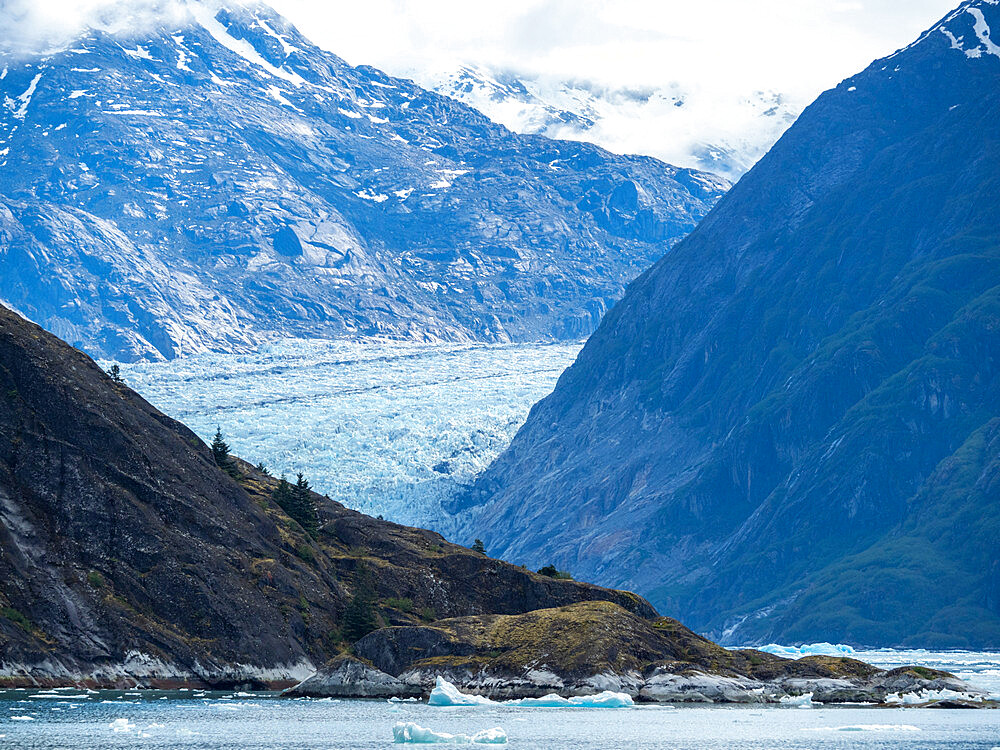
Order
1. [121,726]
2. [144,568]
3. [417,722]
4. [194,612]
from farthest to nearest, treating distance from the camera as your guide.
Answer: [144,568], [194,612], [417,722], [121,726]

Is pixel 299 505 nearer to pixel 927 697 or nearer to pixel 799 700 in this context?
pixel 799 700

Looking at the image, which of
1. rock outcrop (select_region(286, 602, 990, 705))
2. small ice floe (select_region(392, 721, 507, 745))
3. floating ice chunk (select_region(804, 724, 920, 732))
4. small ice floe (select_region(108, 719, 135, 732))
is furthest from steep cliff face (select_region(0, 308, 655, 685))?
floating ice chunk (select_region(804, 724, 920, 732))

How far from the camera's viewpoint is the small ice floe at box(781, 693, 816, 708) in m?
152

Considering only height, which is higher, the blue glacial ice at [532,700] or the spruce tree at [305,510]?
the spruce tree at [305,510]

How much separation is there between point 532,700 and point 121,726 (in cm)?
4323

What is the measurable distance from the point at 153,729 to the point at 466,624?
4626 centimetres

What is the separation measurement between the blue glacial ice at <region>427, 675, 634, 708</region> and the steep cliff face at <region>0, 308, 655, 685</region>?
67.1ft

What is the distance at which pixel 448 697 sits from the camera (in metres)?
141

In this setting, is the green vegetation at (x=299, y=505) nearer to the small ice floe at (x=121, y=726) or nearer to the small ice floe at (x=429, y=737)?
the small ice floe at (x=121, y=726)

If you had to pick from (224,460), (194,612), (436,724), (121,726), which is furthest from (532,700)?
(224,460)

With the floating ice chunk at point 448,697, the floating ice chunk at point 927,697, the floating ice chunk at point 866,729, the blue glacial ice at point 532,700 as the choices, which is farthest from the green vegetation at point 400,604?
the floating ice chunk at point 866,729

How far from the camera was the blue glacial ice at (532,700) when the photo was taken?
464 ft

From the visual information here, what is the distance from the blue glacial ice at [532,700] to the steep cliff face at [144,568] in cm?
2044

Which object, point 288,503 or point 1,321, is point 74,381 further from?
point 288,503
